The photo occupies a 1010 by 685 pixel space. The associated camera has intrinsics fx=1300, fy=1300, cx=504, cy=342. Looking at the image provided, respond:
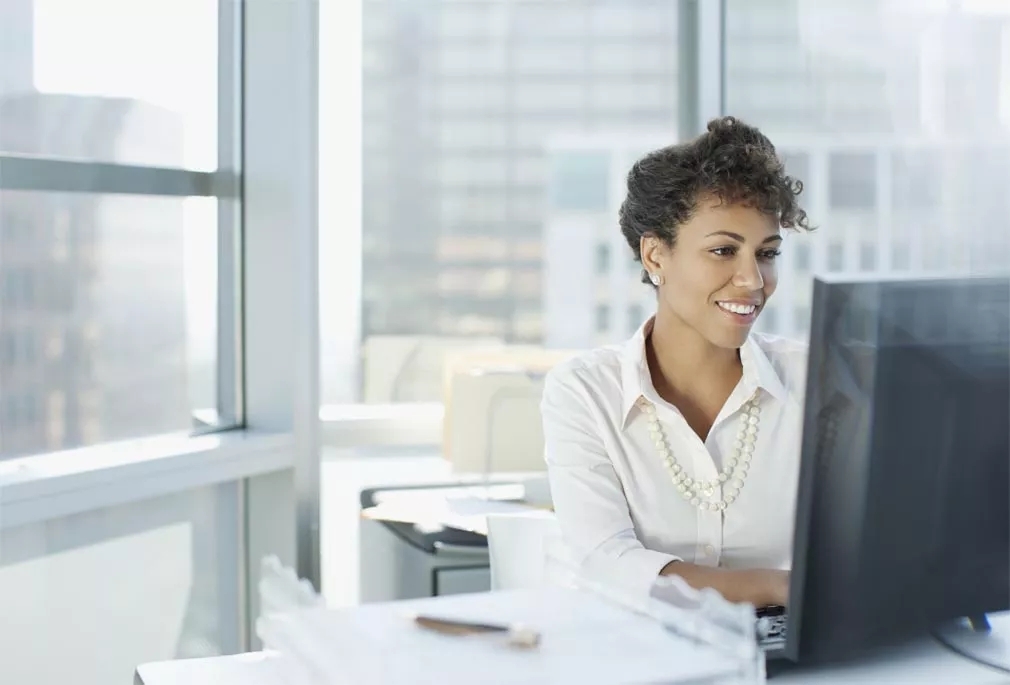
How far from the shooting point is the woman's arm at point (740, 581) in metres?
1.62

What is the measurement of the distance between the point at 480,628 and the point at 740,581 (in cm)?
51

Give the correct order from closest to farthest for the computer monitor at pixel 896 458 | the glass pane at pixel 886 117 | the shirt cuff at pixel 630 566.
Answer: the computer monitor at pixel 896 458 → the shirt cuff at pixel 630 566 → the glass pane at pixel 886 117

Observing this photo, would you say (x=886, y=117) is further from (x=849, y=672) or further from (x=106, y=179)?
(x=849, y=672)

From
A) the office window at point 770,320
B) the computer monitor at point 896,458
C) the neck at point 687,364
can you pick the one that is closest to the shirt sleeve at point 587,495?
the neck at point 687,364

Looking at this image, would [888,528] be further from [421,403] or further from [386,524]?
[421,403]

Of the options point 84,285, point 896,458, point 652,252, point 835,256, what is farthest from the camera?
point 835,256

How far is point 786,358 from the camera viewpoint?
7.01ft

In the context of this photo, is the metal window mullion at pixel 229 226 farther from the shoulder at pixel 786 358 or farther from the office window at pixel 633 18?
the shoulder at pixel 786 358

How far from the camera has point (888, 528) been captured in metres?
1.18

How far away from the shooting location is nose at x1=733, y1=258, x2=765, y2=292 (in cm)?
209

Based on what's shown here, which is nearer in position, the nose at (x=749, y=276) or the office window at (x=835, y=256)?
the nose at (x=749, y=276)

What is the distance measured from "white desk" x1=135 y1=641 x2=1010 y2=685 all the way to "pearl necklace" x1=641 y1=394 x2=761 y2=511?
583 mm

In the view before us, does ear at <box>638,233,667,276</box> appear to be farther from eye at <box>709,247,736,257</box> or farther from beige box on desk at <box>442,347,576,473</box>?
beige box on desk at <box>442,347,576,473</box>

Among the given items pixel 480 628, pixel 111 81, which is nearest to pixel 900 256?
pixel 111 81
